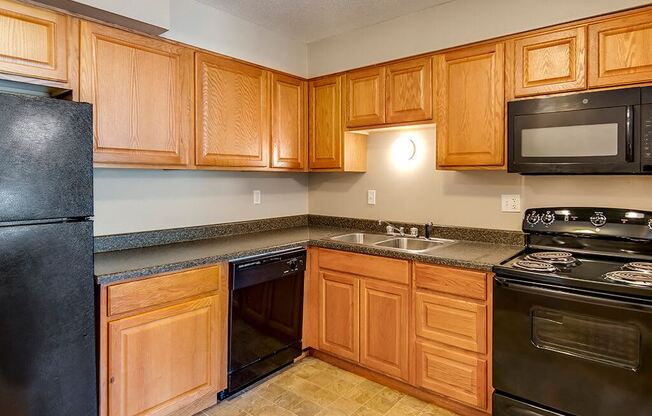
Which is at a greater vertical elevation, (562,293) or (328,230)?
(328,230)

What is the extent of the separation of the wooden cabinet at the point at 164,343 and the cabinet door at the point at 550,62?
199cm

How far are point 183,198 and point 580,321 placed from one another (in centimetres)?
238

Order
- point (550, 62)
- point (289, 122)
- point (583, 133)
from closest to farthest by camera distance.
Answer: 1. point (583, 133)
2. point (550, 62)
3. point (289, 122)

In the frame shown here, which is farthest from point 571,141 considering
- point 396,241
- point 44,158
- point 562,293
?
point 44,158

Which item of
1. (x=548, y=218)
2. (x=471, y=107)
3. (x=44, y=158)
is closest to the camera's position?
(x=44, y=158)

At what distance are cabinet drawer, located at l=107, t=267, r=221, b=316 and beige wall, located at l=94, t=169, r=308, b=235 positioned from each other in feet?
2.02

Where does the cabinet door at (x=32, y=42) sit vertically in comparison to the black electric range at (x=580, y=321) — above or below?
above

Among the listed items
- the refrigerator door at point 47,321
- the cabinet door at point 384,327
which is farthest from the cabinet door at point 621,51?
the refrigerator door at point 47,321

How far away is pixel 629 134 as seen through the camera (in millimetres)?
1972

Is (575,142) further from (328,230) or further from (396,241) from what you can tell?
(328,230)

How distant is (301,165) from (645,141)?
7.16ft

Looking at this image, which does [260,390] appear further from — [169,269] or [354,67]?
[354,67]

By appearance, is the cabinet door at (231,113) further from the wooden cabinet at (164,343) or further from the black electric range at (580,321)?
the black electric range at (580,321)

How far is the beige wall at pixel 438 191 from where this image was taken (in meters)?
2.29
